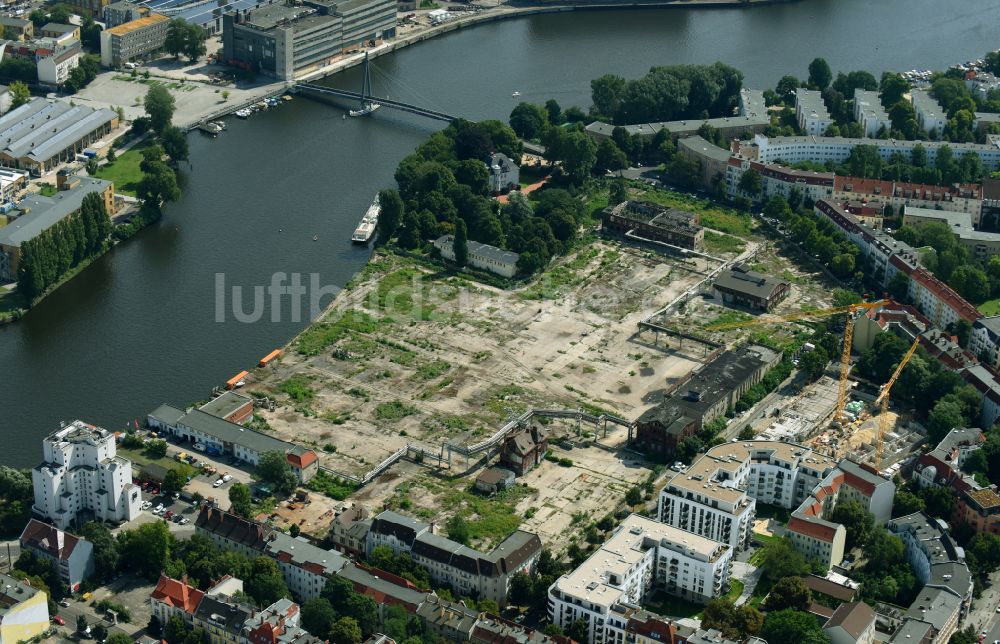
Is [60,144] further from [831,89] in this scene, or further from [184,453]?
[831,89]

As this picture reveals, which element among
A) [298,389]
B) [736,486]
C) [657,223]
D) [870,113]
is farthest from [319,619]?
[870,113]

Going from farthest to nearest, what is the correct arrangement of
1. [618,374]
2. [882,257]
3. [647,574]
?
[882,257], [618,374], [647,574]

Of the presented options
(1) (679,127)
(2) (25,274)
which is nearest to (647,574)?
(2) (25,274)

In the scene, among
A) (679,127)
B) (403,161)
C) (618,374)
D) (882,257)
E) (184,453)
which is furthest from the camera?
(679,127)

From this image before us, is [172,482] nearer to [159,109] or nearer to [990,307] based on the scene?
[159,109]

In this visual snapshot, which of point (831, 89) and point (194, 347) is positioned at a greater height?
point (831, 89)

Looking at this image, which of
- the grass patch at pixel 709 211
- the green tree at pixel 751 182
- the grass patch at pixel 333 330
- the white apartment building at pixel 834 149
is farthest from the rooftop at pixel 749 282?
the grass patch at pixel 333 330
